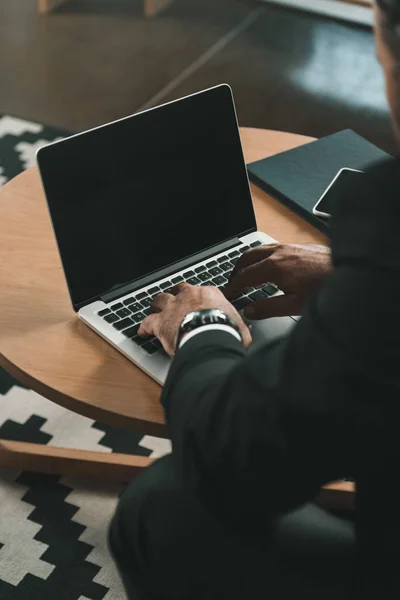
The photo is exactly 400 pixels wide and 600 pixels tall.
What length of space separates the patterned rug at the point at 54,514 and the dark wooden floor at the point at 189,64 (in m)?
1.30

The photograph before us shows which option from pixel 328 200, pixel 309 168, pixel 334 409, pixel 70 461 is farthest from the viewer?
pixel 70 461

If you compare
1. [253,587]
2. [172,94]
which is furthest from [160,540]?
[172,94]

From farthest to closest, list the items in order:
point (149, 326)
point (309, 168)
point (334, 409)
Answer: point (309, 168)
point (149, 326)
point (334, 409)

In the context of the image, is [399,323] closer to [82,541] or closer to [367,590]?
[367,590]

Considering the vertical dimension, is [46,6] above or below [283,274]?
below

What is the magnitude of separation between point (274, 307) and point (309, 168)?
1.57 ft

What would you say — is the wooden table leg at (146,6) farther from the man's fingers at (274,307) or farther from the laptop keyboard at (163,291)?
the man's fingers at (274,307)

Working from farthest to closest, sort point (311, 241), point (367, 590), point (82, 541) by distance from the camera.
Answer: point (82, 541), point (311, 241), point (367, 590)

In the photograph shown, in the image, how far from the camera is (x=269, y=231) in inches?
54.1

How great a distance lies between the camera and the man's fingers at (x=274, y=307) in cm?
111

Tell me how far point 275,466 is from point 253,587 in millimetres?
215

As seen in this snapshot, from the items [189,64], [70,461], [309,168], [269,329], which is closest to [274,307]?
[269,329]

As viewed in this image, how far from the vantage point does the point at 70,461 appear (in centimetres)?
162

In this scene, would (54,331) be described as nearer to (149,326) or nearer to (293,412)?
(149,326)
